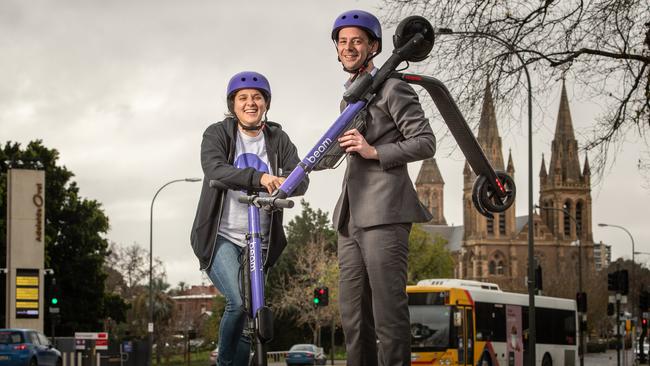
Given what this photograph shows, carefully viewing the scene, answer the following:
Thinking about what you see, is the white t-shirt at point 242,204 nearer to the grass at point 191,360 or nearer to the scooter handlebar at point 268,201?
the scooter handlebar at point 268,201

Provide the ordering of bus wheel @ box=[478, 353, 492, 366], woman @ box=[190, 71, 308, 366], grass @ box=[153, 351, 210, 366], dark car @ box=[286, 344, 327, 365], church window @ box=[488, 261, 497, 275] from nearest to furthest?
woman @ box=[190, 71, 308, 366] < bus wheel @ box=[478, 353, 492, 366] < dark car @ box=[286, 344, 327, 365] < grass @ box=[153, 351, 210, 366] < church window @ box=[488, 261, 497, 275]

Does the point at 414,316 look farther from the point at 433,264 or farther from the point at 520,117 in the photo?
the point at 433,264

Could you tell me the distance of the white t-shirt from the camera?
5578 mm

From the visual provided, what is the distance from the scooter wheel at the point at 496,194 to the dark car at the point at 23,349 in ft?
81.9

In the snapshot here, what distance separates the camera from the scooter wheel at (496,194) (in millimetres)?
5941

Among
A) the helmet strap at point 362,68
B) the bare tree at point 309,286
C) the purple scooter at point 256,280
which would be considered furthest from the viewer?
the bare tree at point 309,286

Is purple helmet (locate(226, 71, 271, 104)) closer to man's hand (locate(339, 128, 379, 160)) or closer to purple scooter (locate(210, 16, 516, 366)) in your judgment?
purple scooter (locate(210, 16, 516, 366))

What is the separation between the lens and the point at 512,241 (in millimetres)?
174250

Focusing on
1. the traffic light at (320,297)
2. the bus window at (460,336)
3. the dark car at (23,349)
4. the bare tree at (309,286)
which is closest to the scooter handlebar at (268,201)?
the dark car at (23,349)

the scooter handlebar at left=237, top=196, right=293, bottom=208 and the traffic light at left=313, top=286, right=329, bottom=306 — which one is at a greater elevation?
the scooter handlebar at left=237, top=196, right=293, bottom=208

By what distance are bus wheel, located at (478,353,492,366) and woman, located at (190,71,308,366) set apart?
26.1 metres

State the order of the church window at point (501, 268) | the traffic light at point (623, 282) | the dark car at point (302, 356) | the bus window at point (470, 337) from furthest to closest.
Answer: the church window at point (501, 268)
the dark car at point (302, 356)
the traffic light at point (623, 282)
the bus window at point (470, 337)

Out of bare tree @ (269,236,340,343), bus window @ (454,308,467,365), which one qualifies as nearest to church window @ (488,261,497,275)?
bare tree @ (269,236,340,343)

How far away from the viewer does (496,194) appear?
598 cm
